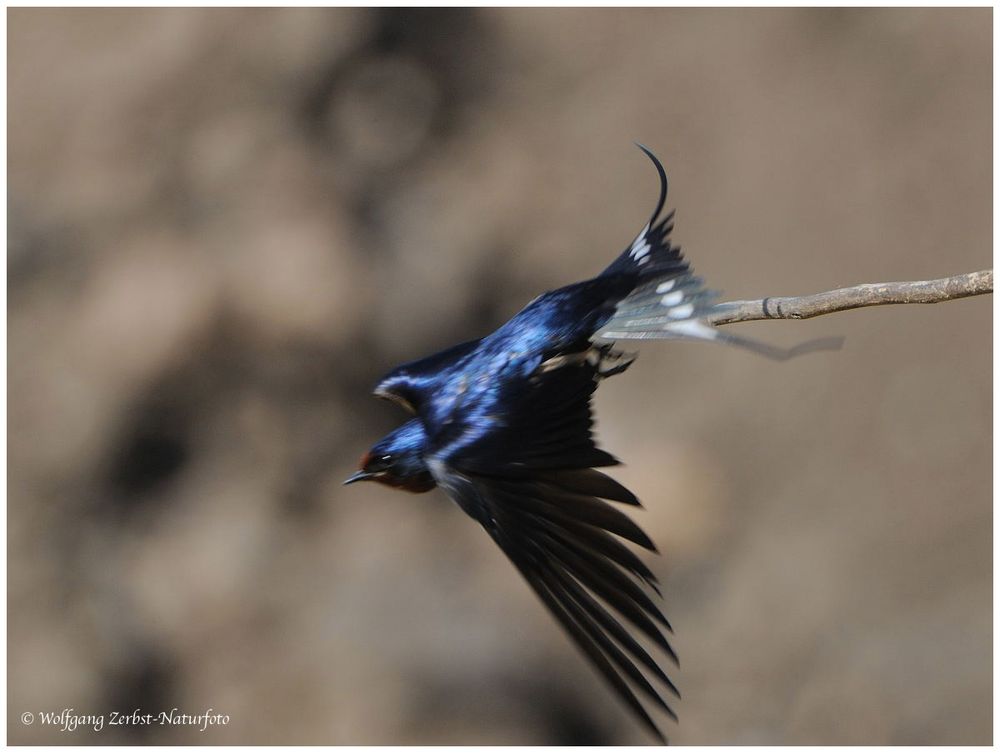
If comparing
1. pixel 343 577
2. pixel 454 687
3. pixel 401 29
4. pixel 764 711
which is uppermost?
pixel 401 29

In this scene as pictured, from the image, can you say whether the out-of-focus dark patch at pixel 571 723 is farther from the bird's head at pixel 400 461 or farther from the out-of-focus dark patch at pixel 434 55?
the bird's head at pixel 400 461

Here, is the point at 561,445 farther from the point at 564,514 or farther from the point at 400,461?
the point at 400,461

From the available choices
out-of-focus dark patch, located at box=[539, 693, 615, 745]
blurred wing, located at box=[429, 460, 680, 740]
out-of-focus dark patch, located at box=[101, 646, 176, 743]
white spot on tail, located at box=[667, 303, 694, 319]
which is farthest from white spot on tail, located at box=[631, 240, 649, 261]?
out-of-focus dark patch, located at box=[101, 646, 176, 743]

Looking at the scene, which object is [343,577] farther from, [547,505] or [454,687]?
[547,505]

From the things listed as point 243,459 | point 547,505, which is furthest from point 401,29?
point 547,505

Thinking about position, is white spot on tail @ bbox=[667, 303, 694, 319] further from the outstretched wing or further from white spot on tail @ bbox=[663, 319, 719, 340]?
the outstretched wing

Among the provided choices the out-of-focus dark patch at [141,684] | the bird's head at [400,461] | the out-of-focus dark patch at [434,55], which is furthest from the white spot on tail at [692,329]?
the out-of-focus dark patch at [141,684]

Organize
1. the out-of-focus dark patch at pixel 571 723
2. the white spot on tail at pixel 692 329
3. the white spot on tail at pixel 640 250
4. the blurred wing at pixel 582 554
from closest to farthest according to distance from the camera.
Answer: the blurred wing at pixel 582 554 → the white spot on tail at pixel 692 329 → the white spot on tail at pixel 640 250 → the out-of-focus dark patch at pixel 571 723
